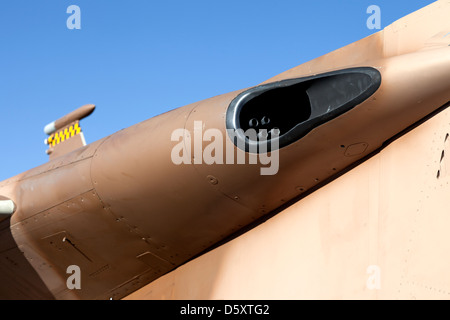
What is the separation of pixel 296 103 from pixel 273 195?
3.21 ft

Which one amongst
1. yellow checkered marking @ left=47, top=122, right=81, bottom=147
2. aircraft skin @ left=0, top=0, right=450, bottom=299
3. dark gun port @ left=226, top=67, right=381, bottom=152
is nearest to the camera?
aircraft skin @ left=0, top=0, right=450, bottom=299

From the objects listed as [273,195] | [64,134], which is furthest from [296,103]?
[64,134]

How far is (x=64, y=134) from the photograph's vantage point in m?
9.27

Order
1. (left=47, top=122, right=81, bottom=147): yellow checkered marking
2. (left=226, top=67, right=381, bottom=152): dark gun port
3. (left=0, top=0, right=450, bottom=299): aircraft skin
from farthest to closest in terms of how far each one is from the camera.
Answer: (left=47, top=122, right=81, bottom=147): yellow checkered marking, (left=226, top=67, right=381, bottom=152): dark gun port, (left=0, top=0, right=450, bottom=299): aircraft skin

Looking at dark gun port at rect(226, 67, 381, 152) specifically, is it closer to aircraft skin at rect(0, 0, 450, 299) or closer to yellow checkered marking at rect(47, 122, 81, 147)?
aircraft skin at rect(0, 0, 450, 299)

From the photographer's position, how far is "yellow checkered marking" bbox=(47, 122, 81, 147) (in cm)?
905

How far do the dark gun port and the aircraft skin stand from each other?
1 centimetres

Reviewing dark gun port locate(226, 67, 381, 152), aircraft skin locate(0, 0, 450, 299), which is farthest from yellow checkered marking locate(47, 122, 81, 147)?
dark gun port locate(226, 67, 381, 152)

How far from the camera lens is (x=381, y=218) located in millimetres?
4621

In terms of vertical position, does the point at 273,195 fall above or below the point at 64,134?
below

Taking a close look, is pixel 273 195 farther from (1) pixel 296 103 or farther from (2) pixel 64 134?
(2) pixel 64 134

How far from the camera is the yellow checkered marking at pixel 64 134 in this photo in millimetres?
9052

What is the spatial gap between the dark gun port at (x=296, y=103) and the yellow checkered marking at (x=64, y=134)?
14.6 feet
